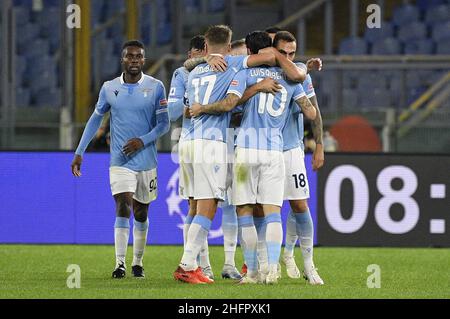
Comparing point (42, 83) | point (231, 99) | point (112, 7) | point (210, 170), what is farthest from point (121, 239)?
point (112, 7)

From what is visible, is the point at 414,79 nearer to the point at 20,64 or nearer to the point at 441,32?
the point at 441,32

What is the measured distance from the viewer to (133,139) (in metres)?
11.4

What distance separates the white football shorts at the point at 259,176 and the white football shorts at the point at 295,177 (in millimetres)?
413

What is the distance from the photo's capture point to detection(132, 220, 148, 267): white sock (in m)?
11.4

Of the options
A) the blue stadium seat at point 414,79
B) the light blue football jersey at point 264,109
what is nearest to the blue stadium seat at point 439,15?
the blue stadium seat at point 414,79

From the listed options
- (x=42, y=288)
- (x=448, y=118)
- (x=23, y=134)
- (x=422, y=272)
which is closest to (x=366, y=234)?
(x=448, y=118)

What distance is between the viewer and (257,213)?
1074 centimetres

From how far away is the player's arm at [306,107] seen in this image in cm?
1020

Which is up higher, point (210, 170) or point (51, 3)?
point (51, 3)

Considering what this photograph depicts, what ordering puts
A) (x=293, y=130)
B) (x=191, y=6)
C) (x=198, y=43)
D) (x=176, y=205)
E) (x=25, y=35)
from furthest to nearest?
(x=191, y=6)
(x=25, y=35)
(x=176, y=205)
(x=198, y=43)
(x=293, y=130)

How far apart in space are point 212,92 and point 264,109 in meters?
0.46

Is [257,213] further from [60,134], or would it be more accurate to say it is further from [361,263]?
[60,134]

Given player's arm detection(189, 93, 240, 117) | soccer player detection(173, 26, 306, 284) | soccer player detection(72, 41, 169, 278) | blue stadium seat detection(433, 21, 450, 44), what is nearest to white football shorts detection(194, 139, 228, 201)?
soccer player detection(173, 26, 306, 284)

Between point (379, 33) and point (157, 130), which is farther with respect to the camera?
point (379, 33)
